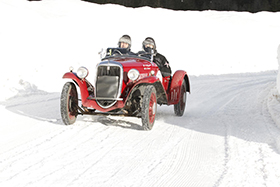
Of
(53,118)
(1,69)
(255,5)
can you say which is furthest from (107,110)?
(255,5)

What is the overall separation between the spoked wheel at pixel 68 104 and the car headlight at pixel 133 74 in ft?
3.73

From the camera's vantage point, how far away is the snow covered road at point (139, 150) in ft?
14.0

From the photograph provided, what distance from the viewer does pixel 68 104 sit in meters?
6.89

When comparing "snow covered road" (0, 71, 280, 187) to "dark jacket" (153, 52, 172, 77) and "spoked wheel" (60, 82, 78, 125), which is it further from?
"dark jacket" (153, 52, 172, 77)

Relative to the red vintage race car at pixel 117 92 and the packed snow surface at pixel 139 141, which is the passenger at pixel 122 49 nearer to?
the red vintage race car at pixel 117 92

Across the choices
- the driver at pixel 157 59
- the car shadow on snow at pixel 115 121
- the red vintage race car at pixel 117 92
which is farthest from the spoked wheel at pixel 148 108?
the driver at pixel 157 59

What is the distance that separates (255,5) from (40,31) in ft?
164

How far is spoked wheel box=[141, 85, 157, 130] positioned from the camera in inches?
259

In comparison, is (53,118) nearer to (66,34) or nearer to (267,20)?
(66,34)

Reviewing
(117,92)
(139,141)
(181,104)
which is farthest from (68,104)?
(181,104)

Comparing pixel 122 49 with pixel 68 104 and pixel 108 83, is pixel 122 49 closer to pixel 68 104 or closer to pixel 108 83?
Answer: pixel 108 83

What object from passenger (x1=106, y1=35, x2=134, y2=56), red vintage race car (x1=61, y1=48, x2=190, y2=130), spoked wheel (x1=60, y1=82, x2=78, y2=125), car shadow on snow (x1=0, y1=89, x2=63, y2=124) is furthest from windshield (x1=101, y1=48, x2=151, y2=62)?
car shadow on snow (x1=0, y1=89, x2=63, y2=124)

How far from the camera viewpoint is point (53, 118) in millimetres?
7547

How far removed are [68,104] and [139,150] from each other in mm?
2047
